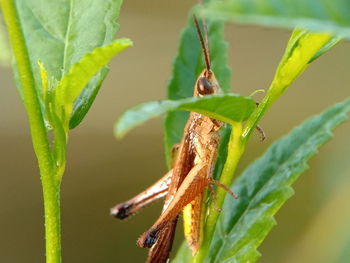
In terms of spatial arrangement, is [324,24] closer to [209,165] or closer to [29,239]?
[209,165]

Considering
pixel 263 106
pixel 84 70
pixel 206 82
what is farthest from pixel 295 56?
pixel 206 82

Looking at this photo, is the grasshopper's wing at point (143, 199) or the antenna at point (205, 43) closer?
the antenna at point (205, 43)

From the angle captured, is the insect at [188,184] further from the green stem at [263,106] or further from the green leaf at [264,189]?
the green stem at [263,106]

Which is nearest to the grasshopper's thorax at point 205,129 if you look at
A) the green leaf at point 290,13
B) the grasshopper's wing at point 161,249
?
the grasshopper's wing at point 161,249

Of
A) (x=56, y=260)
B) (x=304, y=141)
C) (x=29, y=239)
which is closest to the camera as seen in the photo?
(x=56, y=260)

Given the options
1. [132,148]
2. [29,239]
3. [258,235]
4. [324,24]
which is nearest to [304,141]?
[258,235]

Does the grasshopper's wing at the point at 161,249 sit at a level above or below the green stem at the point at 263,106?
below
